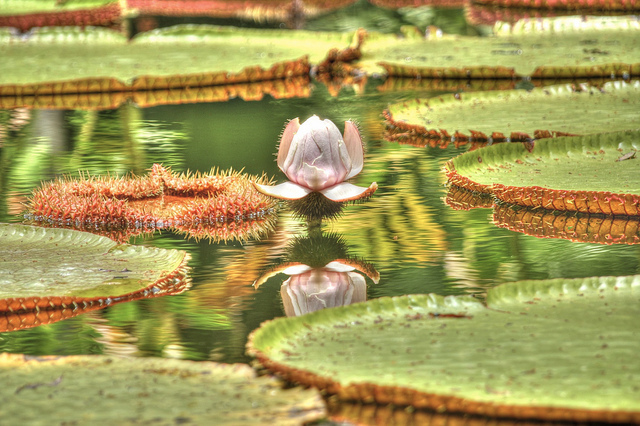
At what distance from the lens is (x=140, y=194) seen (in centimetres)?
429

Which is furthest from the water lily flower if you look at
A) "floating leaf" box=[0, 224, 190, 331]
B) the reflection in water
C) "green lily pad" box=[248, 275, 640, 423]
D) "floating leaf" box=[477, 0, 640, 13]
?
"floating leaf" box=[477, 0, 640, 13]

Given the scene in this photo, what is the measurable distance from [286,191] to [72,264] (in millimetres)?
884

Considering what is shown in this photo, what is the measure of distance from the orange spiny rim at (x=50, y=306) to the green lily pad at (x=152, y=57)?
159 inches

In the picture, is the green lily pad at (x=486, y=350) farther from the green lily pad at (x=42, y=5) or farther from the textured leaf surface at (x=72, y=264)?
the green lily pad at (x=42, y=5)

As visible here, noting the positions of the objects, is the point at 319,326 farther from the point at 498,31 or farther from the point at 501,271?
the point at 498,31

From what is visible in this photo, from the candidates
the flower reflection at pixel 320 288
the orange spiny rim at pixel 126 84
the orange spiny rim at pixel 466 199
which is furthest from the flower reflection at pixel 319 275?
the orange spiny rim at pixel 126 84

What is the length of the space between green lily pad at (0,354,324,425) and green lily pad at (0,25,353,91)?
4.67 m

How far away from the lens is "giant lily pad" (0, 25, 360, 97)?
709 cm

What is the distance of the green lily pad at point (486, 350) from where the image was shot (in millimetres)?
2303

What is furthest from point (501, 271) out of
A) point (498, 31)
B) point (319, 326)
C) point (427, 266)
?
point (498, 31)

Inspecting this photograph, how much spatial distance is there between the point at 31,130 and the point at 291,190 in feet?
9.12

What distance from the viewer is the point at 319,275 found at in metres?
3.43

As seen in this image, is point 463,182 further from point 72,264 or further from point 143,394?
point 143,394

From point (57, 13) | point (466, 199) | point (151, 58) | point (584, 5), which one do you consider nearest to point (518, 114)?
point (466, 199)
